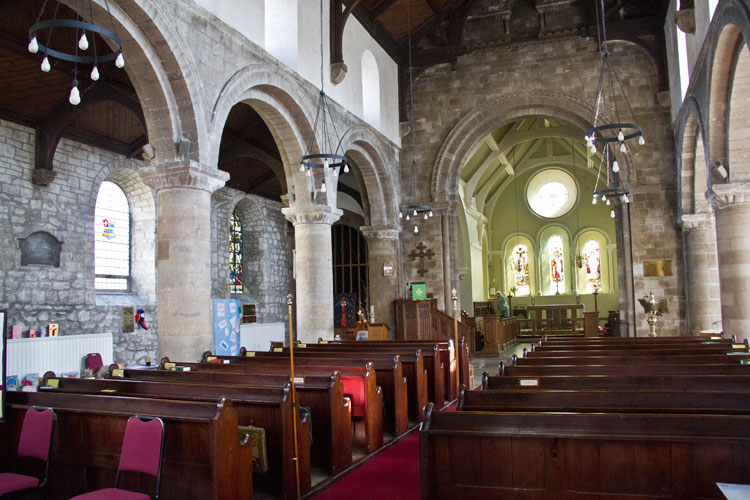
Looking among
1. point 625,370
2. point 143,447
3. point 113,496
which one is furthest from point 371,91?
point 113,496

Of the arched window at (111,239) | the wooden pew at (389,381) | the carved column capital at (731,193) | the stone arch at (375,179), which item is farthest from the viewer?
the stone arch at (375,179)

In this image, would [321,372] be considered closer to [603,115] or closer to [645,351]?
[645,351]

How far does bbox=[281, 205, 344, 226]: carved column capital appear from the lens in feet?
40.4

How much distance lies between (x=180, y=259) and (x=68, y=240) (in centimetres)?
486

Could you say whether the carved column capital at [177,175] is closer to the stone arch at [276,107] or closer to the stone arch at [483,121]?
the stone arch at [276,107]

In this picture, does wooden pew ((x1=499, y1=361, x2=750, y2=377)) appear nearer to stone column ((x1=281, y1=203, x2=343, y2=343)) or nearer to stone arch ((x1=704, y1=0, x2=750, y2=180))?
stone arch ((x1=704, y1=0, x2=750, y2=180))

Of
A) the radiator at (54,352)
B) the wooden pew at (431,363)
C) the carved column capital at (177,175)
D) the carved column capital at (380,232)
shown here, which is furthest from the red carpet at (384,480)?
the carved column capital at (380,232)

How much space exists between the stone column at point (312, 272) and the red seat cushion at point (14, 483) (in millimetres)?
8223

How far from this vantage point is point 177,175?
27.6ft

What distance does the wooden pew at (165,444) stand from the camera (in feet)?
13.9

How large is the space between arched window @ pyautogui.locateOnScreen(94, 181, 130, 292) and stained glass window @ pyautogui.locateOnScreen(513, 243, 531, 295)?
19.0m

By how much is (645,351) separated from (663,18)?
35.8ft

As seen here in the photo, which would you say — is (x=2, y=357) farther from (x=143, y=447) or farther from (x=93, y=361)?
(x=93, y=361)

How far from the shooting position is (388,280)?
16.6 meters
